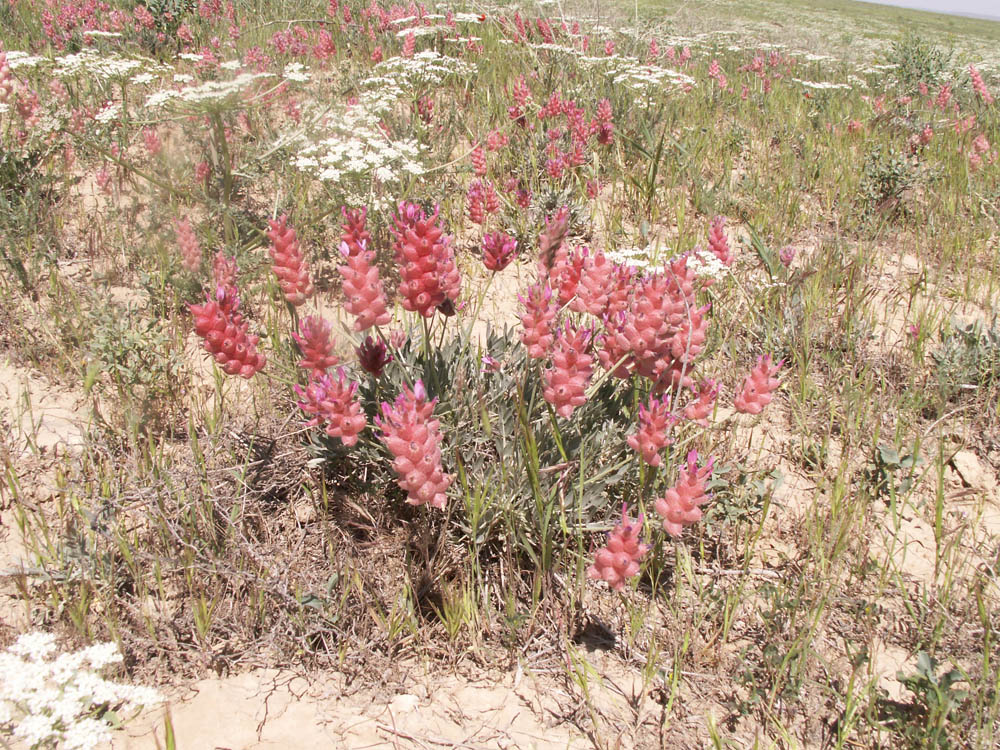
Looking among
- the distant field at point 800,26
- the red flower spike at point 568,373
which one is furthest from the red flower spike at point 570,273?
the distant field at point 800,26

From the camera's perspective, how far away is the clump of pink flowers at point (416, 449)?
5.25ft

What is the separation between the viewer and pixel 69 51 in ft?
18.3

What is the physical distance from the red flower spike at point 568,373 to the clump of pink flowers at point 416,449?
36 cm

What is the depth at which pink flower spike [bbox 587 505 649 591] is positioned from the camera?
1672 millimetres

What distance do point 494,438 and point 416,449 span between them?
736 millimetres

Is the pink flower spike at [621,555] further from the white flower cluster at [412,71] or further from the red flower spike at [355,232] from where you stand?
the white flower cluster at [412,71]

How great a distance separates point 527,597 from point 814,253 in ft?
9.63

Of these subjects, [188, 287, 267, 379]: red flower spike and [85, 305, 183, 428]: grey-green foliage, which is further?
[85, 305, 183, 428]: grey-green foliage

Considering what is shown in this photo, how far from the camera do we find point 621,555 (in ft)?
5.53

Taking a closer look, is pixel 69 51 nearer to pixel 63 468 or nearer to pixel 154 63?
pixel 154 63

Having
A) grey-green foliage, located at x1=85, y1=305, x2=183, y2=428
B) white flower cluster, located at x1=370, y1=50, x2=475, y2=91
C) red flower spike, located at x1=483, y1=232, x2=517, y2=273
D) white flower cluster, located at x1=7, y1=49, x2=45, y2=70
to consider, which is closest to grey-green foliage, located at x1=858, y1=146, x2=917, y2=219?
white flower cluster, located at x1=370, y1=50, x2=475, y2=91

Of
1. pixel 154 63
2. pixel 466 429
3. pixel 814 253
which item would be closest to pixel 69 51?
pixel 154 63

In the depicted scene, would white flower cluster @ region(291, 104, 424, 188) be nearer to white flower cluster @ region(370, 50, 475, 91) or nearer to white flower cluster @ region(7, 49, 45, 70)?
white flower cluster @ region(370, 50, 475, 91)

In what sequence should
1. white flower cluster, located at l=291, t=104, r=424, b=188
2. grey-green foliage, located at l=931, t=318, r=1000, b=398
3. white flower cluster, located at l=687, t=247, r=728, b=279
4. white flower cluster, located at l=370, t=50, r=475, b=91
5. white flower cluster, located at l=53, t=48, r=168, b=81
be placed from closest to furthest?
white flower cluster, located at l=687, t=247, r=728, b=279, grey-green foliage, located at l=931, t=318, r=1000, b=398, white flower cluster, located at l=291, t=104, r=424, b=188, white flower cluster, located at l=53, t=48, r=168, b=81, white flower cluster, located at l=370, t=50, r=475, b=91
